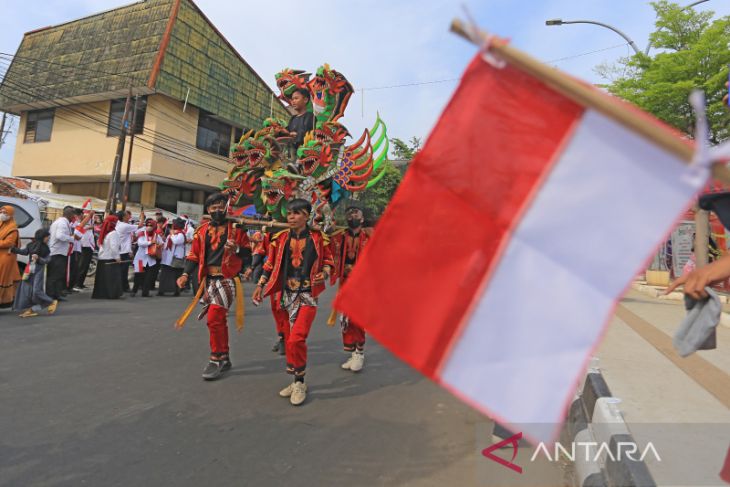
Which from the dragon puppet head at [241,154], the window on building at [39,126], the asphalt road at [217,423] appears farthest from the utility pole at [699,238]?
the window on building at [39,126]

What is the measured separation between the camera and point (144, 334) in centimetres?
629

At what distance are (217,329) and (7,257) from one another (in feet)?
15.2

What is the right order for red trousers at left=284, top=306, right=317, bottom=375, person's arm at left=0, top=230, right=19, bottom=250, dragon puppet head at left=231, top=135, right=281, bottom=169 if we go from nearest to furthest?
red trousers at left=284, top=306, right=317, bottom=375 < dragon puppet head at left=231, top=135, right=281, bottom=169 < person's arm at left=0, top=230, right=19, bottom=250

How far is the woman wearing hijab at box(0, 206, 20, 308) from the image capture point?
6956 mm

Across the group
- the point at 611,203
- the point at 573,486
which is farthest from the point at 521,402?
the point at 573,486

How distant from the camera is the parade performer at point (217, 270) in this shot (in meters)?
4.71

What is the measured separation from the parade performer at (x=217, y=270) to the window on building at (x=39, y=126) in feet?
75.4

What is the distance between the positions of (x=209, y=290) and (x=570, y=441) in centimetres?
355

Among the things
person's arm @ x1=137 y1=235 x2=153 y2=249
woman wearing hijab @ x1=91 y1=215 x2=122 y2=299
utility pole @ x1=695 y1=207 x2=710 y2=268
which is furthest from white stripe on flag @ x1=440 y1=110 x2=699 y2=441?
person's arm @ x1=137 y1=235 x2=153 y2=249

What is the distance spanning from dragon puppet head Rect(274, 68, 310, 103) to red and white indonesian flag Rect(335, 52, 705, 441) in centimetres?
448

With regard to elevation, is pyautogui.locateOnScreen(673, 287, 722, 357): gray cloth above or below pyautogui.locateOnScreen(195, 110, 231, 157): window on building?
below

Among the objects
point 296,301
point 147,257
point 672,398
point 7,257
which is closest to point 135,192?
point 147,257

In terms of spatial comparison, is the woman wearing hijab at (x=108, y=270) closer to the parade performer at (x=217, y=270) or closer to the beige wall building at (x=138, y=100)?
the parade performer at (x=217, y=270)

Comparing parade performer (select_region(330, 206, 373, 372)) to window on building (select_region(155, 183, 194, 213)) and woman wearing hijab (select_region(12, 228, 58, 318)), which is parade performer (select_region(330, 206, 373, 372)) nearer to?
woman wearing hijab (select_region(12, 228, 58, 318))
